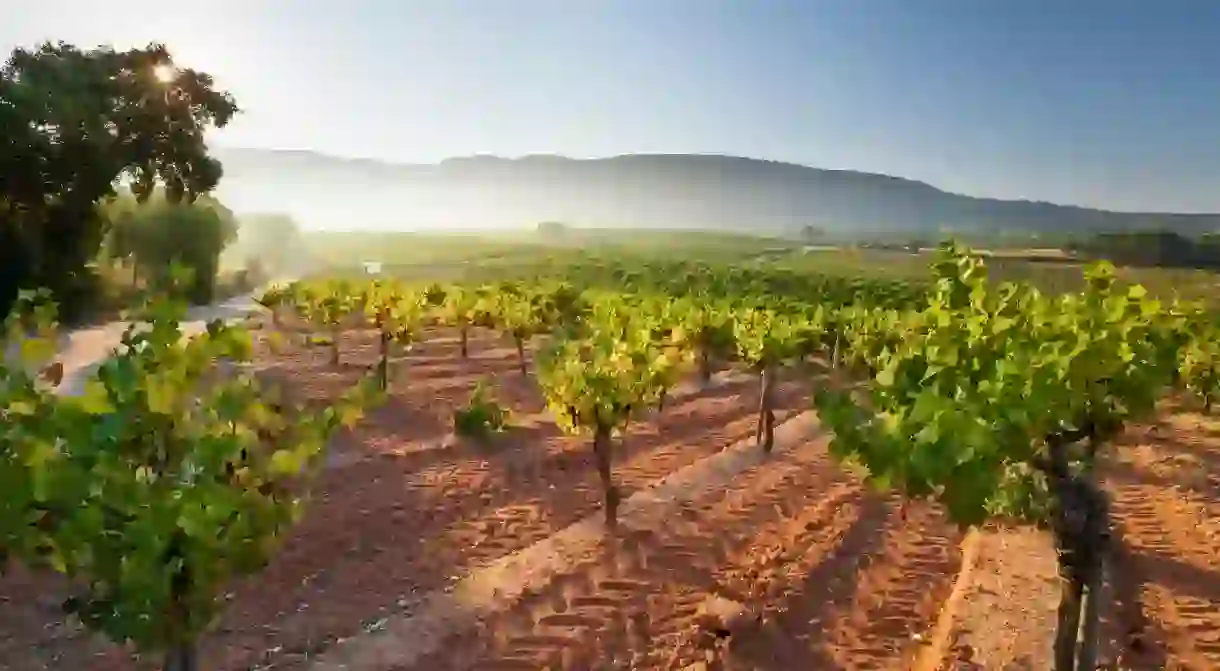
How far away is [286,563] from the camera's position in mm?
11719

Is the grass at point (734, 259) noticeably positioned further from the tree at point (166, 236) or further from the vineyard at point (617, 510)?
the vineyard at point (617, 510)

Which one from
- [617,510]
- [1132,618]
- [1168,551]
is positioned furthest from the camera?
[617,510]

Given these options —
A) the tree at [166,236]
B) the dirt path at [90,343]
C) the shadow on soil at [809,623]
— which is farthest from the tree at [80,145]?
the shadow on soil at [809,623]

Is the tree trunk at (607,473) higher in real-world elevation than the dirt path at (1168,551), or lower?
higher

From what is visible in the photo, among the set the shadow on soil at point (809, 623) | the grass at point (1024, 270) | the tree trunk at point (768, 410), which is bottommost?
the shadow on soil at point (809, 623)

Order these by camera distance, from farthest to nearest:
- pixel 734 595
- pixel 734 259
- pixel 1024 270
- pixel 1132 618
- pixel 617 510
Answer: pixel 734 259 → pixel 1024 270 → pixel 617 510 → pixel 734 595 → pixel 1132 618

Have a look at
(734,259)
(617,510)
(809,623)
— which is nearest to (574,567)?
(617,510)

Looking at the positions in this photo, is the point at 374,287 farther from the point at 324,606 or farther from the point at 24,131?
the point at 324,606

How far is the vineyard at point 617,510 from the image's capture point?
19.6 feet

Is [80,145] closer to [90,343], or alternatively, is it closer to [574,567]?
[90,343]

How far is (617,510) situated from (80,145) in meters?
27.6

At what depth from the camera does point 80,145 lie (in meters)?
32.1

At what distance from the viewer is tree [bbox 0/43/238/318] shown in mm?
31094

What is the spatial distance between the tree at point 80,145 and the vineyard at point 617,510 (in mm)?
19747
